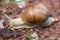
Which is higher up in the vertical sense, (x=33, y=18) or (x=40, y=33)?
(x=33, y=18)

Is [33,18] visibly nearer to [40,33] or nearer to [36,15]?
[36,15]

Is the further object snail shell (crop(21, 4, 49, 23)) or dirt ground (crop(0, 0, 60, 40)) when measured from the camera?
snail shell (crop(21, 4, 49, 23))

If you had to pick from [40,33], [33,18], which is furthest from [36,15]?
[40,33]

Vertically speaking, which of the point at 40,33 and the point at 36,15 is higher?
the point at 36,15

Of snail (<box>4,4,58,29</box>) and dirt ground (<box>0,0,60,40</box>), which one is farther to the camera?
snail (<box>4,4,58,29</box>)


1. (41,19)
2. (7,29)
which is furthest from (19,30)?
(41,19)

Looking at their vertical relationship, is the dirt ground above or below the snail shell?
below

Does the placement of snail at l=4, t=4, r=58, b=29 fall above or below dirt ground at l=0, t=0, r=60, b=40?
above

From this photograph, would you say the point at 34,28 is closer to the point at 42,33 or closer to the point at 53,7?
the point at 42,33
